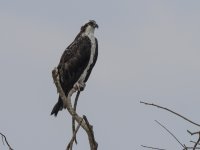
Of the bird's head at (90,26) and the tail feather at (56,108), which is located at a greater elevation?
the bird's head at (90,26)

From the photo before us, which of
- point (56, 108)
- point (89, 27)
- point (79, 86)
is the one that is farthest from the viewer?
point (89, 27)

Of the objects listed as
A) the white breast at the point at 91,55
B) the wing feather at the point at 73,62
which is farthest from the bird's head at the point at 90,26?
the wing feather at the point at 73,62

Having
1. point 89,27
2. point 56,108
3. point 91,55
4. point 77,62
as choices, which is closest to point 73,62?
point 77,62

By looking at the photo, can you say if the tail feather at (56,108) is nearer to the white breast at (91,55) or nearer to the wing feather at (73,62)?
the wing feather at (73,62)

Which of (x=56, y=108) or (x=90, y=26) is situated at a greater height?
(x=90, y=26)

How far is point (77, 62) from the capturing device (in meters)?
11.5

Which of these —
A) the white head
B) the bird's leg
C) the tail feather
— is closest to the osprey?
the bird's leg

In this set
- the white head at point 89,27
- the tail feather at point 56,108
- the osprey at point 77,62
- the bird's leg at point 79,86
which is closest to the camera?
the tail feather at point 56,108

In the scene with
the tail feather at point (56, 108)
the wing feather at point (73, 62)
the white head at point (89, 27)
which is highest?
the white head at point (89, 27)

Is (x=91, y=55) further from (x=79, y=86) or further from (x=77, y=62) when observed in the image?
(x=79, y=86)

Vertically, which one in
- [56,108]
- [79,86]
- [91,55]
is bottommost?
[56,108]

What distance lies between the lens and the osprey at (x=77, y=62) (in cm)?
Answer: 1106

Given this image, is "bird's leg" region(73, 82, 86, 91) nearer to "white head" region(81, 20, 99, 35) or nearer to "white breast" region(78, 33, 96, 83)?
"white breast" region(78, 33, 96, 83)

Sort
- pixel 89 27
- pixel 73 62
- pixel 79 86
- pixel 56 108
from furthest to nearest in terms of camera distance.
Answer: pixel 89 27 < pixel 73 62 < pixel 56 108 < pixel 79 86
